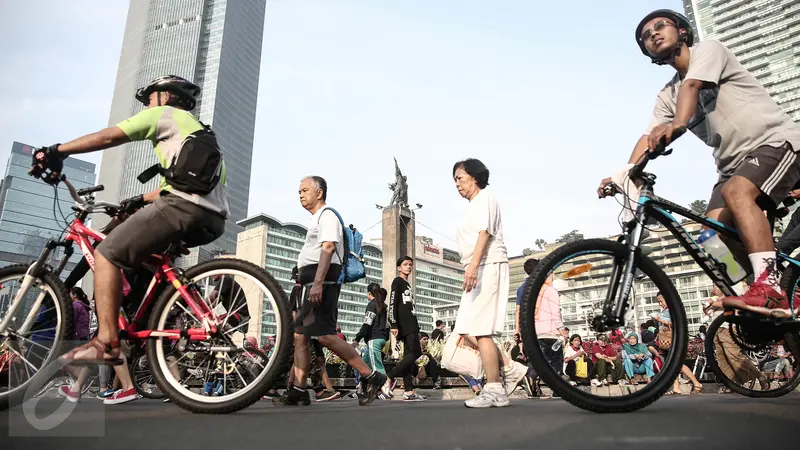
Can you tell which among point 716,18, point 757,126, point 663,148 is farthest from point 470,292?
point 716,18

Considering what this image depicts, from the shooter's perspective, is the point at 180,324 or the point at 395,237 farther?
the point at 395,237

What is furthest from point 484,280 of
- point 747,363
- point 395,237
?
point 395,237

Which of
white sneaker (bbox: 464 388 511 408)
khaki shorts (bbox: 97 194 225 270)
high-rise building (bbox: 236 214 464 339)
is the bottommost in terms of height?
white sneaker (bbox: 464 388 511 408)

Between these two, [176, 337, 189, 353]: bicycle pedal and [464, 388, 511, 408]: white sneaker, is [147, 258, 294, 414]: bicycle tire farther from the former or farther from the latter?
[464, 388, 511, 408]: white sneaker

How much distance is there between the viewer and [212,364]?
101 inches

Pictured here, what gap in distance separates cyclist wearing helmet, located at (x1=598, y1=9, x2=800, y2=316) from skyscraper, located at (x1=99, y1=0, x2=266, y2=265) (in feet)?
385

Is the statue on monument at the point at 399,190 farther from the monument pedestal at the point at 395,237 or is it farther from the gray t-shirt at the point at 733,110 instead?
the gray t-shirt at the point at 733,110

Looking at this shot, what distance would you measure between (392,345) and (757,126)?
10.1 meters

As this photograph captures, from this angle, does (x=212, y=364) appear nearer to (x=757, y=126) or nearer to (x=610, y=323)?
(x=610, y=323)

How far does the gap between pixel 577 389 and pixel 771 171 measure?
1484 mm

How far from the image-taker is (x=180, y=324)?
257 cm

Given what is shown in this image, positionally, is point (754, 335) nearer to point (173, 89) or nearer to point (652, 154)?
point (652, 154)

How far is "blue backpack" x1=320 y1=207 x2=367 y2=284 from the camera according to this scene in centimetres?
462

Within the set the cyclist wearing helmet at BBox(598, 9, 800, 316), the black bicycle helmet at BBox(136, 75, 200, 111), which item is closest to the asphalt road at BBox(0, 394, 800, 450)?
the cyclist wearing helmet at BBox(598, 9, 800, 316)
